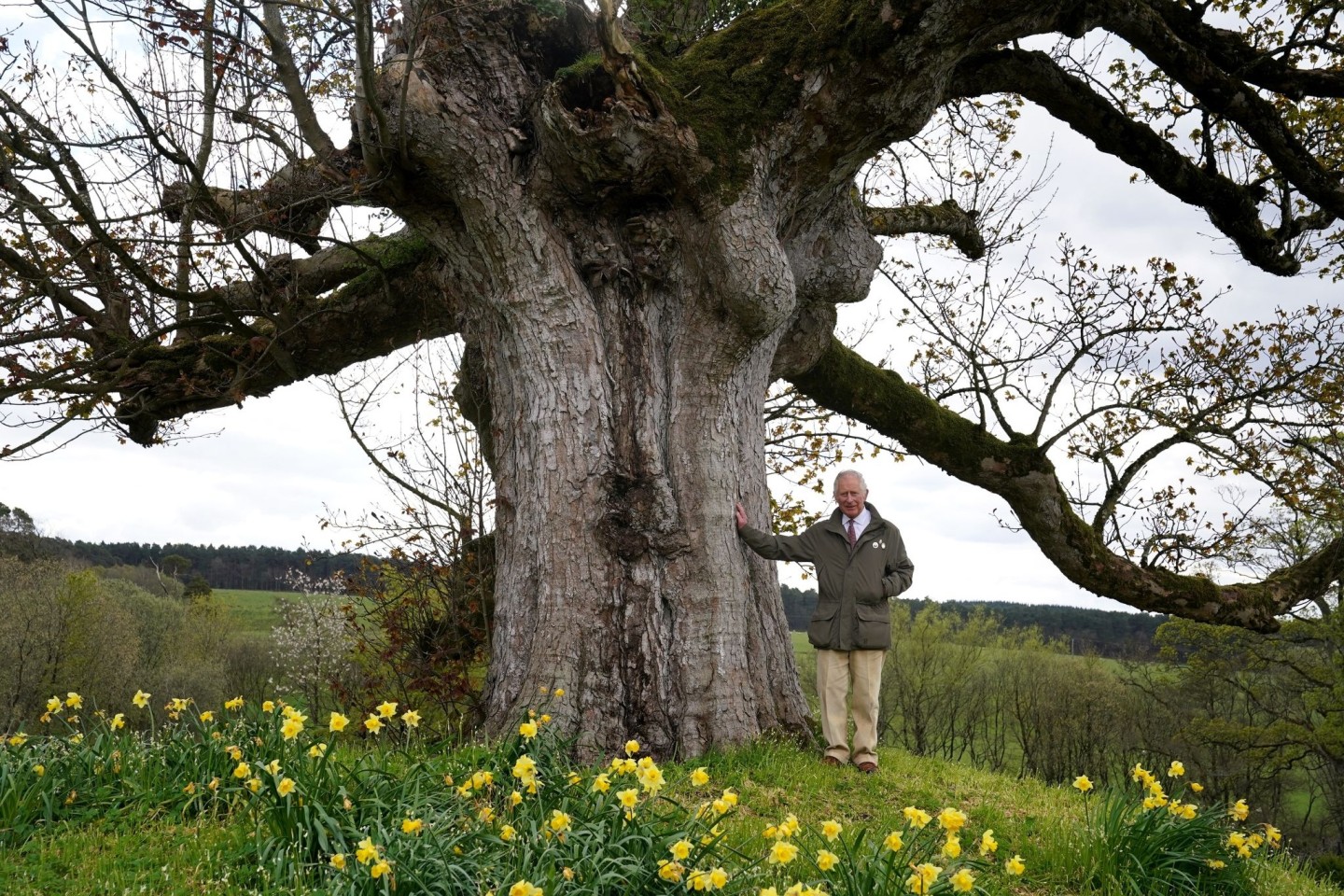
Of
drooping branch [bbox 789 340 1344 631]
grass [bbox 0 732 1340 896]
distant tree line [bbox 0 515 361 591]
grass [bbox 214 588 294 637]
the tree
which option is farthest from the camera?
grass [bbox 214 588 294 637]

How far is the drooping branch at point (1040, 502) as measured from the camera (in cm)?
1055

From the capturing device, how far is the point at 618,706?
6.13m

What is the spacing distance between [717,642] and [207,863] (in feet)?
11.3

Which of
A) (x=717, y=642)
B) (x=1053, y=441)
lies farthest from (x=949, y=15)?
(x=1053, y=441)

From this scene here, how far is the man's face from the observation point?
22.1 ft

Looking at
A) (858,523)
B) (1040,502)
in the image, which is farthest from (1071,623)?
(858,523)

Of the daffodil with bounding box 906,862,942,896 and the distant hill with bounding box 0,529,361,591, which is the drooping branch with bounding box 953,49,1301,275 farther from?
the distant hill with bounding box 0,529,361,591

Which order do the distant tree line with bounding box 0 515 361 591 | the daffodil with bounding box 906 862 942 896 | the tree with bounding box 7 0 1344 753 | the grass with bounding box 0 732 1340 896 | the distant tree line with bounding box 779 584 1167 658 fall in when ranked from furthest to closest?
1. the distant tree line with bounding box 779 584 1167 658
2. the distant tree line with bounding box 0 515 361 591
3. the tree with bounding box 7 0 1344 753
4. the grass with bounding box 0 732 1340 896
5. the daffodil with bounding box 906 862 942 896

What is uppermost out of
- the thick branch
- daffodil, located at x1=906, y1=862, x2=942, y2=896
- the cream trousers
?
the thick branch

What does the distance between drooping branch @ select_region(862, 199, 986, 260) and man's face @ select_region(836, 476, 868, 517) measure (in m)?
4.85

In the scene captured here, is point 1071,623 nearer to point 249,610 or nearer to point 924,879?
point 249,610

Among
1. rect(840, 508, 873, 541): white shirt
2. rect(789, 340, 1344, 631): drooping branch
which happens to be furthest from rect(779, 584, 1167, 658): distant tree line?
rect(840, 508, 873, 541): white shirt

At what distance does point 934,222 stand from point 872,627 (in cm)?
645

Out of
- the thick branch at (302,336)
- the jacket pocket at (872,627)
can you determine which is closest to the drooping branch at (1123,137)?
the jacket pocket at (872,627)
